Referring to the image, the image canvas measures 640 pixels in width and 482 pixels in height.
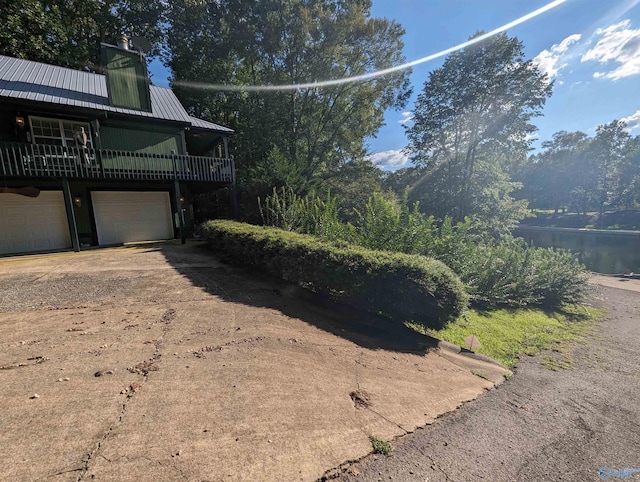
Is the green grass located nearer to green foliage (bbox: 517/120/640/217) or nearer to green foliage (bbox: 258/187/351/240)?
green foliage (bbox: 258/187/351/240)

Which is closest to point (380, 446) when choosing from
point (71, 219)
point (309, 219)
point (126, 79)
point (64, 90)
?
point (309, 219)

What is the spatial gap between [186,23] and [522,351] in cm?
2567

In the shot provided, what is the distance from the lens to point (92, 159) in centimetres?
1011

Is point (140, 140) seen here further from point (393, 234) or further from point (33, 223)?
point (393, 234)

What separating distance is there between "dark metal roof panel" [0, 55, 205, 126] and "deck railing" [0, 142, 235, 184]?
1556mm

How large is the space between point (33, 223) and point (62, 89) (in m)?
5.14

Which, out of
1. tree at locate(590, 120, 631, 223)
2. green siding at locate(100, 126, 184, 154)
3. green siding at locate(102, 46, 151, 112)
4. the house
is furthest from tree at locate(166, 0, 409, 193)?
tree at locate(590, 120, 631, 223)

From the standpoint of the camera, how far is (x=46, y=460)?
1650mm

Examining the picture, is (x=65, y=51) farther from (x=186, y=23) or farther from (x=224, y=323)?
(x=224, y=323)

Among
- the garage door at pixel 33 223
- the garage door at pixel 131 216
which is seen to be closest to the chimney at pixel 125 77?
the garage door at pixel 131 216

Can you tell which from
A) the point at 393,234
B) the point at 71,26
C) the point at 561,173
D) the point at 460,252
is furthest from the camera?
the point at 561,173

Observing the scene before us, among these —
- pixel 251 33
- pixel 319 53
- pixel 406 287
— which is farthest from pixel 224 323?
pixel 251 33

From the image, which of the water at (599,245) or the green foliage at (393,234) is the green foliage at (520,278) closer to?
the green foliage at (393,234)

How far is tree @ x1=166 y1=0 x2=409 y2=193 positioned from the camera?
1752 centimetres
